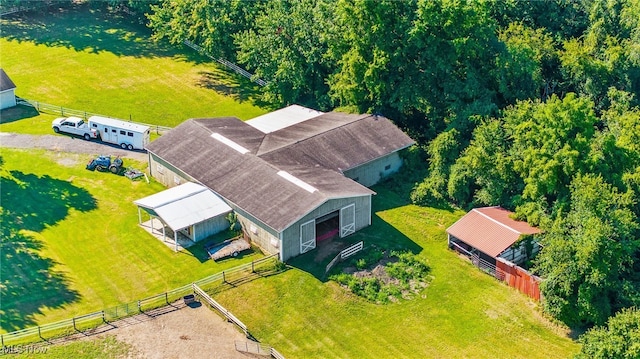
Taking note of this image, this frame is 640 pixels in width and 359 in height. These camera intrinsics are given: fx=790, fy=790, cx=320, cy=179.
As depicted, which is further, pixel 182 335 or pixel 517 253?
pixel 517 253

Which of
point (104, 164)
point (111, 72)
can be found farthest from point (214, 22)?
point (104, 164)

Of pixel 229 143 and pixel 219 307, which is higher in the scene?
pixel 229 143

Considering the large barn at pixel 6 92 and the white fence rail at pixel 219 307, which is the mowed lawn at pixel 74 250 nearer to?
the white fence rail at pixel 219 307

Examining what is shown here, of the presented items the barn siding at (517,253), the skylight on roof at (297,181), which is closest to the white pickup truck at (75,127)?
the skylight on roof at (297,181)

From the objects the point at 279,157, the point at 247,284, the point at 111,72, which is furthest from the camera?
the point at 111,72

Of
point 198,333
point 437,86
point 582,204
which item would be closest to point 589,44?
point 437,86

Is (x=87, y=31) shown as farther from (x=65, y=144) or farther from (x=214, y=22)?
(x=65, y=144)

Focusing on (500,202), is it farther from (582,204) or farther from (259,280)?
(259,280)

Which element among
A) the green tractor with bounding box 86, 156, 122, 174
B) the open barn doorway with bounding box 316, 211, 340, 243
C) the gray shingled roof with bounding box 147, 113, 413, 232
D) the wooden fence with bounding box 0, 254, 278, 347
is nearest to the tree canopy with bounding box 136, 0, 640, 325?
the gray shingled roof with bounding box 147, 113, 413, 232
